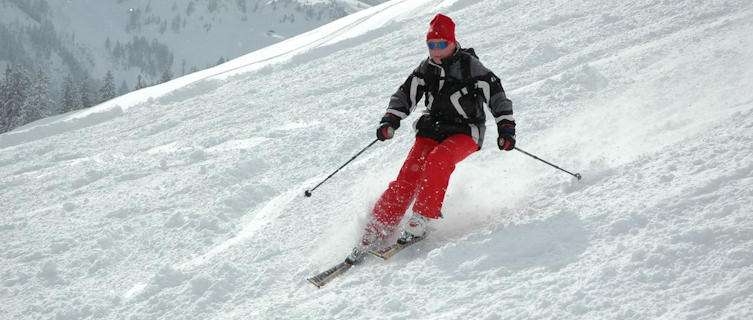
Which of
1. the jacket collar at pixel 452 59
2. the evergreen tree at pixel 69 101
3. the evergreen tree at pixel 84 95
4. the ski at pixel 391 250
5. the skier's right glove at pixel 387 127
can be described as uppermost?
the jacket collar at pixel 452 59

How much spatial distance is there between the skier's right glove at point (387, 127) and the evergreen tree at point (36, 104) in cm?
4036

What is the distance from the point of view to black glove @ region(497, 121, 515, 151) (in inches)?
159

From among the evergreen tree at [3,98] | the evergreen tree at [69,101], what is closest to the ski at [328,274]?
the evergreen tree at [3,98]

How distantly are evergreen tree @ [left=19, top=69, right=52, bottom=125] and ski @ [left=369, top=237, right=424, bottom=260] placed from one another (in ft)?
134

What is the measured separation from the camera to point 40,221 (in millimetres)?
6020

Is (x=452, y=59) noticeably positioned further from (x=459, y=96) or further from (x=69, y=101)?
(x=69, y=101)

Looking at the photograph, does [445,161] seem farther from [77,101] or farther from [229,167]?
[77,101]

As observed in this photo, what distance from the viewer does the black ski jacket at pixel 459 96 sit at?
14.2ft

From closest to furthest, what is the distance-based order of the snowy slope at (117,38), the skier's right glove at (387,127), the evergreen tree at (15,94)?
the skier's right glove at (387,127) < the evergreen tree at (15,94) < the snowy slope at (117,38)

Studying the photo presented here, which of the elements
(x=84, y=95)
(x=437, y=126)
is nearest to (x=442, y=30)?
(x=437, y=126)

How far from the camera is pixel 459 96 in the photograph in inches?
172

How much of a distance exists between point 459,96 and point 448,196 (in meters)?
0.85

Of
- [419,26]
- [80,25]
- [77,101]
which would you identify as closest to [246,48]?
[80,25]

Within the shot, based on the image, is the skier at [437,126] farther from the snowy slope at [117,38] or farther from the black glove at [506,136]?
the snowy slope at [117,38]
